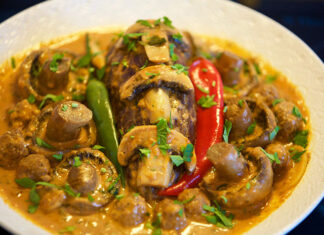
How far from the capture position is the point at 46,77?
211 inches

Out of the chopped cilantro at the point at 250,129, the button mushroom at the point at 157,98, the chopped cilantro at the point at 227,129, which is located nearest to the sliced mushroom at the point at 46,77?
the button mushroom at the point at 157,98

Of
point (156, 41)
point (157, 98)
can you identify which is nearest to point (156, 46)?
point (156, 41)

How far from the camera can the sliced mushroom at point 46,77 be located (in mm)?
5336

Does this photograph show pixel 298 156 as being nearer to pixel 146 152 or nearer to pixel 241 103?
pixel 241 103

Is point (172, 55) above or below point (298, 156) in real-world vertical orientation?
above

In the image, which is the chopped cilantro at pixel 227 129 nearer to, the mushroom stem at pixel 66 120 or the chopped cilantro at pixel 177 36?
the chopped cilantro at pixel 177 36

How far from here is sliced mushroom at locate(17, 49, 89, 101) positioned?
17.5 feet

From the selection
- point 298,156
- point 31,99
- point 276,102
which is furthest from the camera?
point 276,102

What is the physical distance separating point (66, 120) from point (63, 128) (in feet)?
0.45

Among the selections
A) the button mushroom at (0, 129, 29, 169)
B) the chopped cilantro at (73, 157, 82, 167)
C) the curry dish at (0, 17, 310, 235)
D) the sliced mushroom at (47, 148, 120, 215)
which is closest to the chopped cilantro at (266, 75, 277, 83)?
the curry dish at (0, 17, 310, 235)

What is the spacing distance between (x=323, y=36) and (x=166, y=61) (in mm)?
4435

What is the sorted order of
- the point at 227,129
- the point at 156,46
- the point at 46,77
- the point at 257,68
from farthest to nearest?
the point at 257,68 < the point at 46,77 < the point at 156,46 < the point at 227,129

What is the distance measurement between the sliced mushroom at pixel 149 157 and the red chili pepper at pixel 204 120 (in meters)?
0.15

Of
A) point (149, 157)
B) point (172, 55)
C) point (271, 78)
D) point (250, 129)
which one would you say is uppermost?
point (172, 55)
